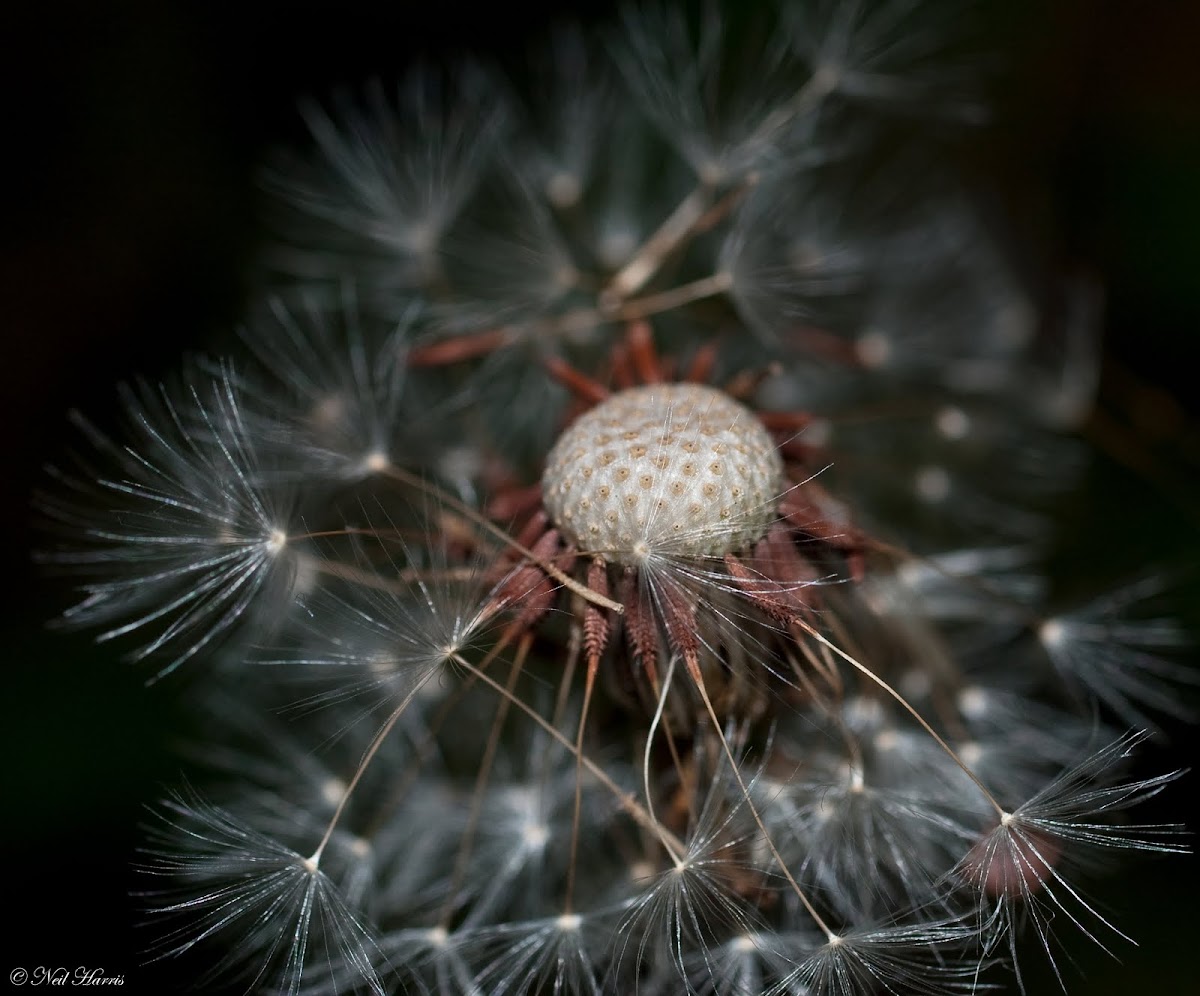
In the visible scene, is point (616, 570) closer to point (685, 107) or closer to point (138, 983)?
point (685, 107)

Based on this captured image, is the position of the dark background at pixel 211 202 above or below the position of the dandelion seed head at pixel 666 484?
above

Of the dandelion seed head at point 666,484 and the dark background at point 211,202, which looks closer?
the dandelion seed head at point 666,484

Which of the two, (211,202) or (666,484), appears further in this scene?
(211,202)

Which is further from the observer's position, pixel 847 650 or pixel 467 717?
pixel 467 717

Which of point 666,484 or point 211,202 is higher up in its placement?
point 211,202

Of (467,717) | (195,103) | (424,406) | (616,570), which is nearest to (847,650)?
(616,570)
